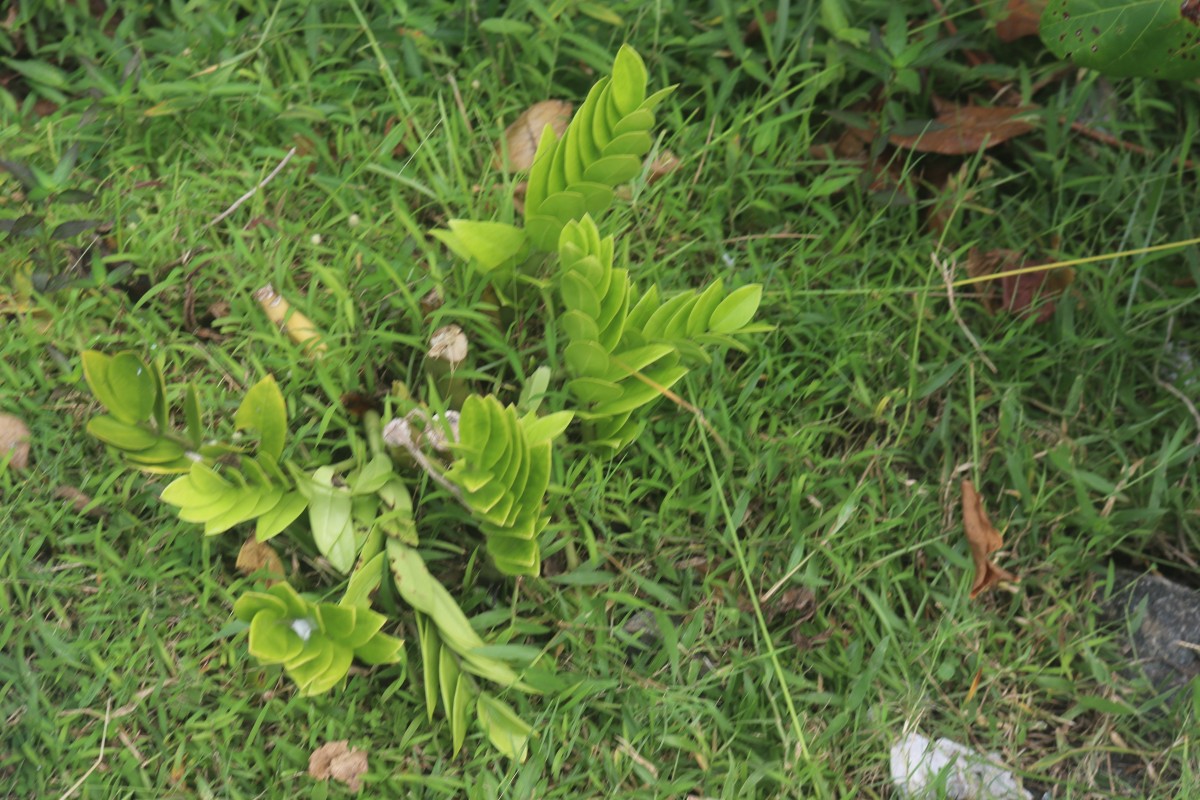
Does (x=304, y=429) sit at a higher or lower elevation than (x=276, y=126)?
lower

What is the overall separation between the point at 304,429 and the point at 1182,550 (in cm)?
167

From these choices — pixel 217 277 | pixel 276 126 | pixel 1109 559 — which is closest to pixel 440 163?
pixel 276 126

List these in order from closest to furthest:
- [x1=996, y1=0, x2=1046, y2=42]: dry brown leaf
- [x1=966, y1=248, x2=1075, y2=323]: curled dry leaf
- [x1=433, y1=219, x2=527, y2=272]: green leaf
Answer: [x1=433, y1=219, x2=527, y2=272]: green leaf < [x1=966, y1=248, x2=1075, y2=323]: curled dry leaf < [x1=996, y1=0, x2=1046, y2=42]: dry brown leaf

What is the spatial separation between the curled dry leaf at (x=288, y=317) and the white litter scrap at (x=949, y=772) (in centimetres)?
127

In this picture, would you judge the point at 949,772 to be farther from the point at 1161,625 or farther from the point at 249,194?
the point at 249,194

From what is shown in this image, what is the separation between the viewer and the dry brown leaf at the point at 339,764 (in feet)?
5.71

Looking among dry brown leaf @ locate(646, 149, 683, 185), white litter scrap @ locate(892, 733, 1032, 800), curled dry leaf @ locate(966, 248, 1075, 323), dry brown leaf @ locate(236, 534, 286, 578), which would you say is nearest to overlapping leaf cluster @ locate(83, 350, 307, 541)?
dry brown leaf @ locate(236, 534, 286, 578)

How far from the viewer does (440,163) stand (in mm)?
2258

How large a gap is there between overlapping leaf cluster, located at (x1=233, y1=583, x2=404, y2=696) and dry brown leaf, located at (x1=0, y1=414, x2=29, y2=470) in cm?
61

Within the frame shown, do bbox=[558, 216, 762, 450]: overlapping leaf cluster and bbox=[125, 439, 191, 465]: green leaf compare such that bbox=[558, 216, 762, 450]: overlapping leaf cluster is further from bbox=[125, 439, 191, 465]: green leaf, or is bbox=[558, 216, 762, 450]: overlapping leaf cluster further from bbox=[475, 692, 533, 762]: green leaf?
bbox=[125, 439, 191, 465]: green leaf

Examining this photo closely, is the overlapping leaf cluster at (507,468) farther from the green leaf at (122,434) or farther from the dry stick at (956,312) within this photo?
the dry stick at (956,312)

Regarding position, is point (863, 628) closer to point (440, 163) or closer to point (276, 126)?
point (440, 163)

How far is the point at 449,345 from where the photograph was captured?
1.84 metres

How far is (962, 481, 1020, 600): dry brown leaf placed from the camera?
6.51 ft
